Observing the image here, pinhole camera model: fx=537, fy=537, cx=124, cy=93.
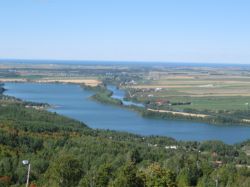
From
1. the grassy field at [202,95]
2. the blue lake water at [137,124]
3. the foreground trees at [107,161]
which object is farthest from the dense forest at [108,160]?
the grassy field at [202,95]

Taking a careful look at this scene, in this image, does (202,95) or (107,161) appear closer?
(107,161)

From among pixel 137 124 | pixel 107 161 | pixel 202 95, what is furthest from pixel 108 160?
pixel 202 95

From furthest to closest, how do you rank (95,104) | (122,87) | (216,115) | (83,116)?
(122,87)
(95,104)
(216,115)
(83,116)

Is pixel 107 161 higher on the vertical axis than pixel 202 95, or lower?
higher

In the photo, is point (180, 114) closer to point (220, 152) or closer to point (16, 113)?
point (16, 113)

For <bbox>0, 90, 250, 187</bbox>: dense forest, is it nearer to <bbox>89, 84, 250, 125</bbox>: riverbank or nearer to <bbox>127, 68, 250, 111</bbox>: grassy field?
<bbox>89, 84, 250, 125</bbox>: riverbank

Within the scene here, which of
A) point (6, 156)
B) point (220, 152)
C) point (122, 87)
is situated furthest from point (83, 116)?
point (122, 87)

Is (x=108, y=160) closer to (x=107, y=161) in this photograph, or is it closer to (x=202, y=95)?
(x=107, y=161)

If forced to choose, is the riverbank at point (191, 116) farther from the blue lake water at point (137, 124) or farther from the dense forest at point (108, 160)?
the dense forest at point (108, 160)
